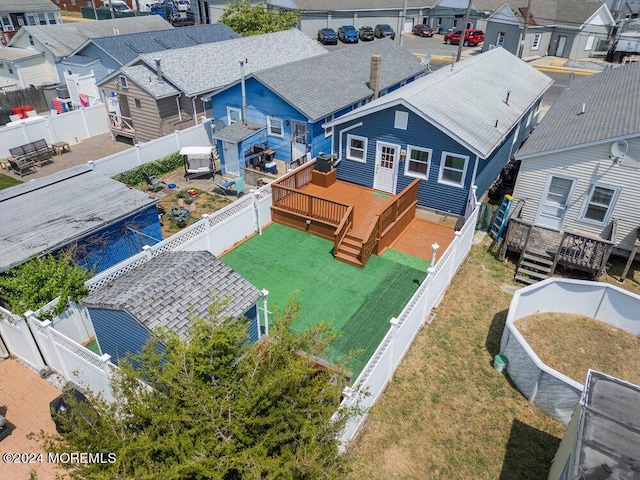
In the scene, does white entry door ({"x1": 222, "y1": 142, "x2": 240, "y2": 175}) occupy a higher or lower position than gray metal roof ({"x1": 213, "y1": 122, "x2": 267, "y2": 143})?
lower

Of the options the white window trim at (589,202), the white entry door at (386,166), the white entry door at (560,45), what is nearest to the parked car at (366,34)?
the white entry door at (560,45)

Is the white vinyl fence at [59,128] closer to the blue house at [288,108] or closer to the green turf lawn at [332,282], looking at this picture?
the blue house at [288,108]

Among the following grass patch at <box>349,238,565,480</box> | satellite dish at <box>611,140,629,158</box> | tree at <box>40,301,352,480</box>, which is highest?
satellite dish at <box>611,140,629,158</box>

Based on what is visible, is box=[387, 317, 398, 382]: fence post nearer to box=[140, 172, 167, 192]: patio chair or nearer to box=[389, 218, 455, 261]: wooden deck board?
box=[389, 218, 455, 261]: wooden deck board

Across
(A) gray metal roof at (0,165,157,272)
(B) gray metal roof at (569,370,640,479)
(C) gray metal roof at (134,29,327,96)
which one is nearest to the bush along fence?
(A) gray metal roof at (0,165,157,272)

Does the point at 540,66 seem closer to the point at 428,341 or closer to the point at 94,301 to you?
the point at 428,341
